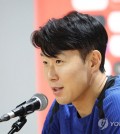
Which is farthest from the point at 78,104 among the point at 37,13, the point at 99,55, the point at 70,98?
the point at 37,13

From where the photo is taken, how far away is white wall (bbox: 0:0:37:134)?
2.38 metres

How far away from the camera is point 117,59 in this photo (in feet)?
7.14

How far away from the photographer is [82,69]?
3.77ft

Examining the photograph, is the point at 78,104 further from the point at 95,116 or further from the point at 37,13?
the point at 37,13

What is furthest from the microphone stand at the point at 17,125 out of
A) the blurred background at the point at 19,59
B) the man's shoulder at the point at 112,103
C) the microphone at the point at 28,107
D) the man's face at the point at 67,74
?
the blurred background at the point at 19,59

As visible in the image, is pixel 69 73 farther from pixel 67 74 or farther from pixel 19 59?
pixel 19 59

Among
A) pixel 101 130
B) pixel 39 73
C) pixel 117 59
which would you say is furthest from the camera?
pixel 39 73

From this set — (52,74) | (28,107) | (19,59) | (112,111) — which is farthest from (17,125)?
(19,59)

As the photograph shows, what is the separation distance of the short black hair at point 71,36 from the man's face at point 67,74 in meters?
0.02

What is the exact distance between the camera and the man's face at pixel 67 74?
1.12 m

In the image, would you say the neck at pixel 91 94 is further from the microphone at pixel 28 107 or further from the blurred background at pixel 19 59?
the blurred background at pixel 19 59

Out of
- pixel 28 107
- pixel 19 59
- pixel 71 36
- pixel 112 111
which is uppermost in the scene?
pixel 71 36

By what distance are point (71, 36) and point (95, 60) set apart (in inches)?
4.9

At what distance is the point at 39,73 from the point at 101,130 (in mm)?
1235
